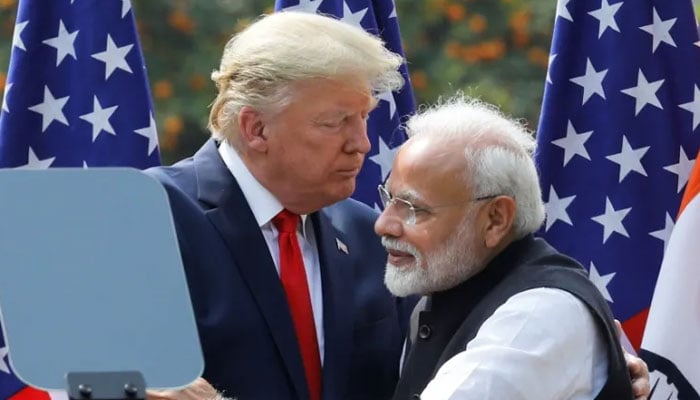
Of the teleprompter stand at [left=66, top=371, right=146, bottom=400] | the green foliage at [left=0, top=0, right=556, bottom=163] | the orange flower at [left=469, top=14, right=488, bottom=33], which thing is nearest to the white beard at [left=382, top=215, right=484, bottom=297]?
the teleprompter stand at [left=66, top=371, right=146, bottom=400]

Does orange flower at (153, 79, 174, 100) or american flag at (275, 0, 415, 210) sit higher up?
american flag at (275, 0, 415, 210)

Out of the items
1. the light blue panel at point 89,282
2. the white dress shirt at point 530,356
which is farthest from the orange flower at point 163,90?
the light blue panel at point 89,282

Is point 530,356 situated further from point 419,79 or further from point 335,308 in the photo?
point 419,79

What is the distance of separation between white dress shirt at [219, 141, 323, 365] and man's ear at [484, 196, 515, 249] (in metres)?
0.57

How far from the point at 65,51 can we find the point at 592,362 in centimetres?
202

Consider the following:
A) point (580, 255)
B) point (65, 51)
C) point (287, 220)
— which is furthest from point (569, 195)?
point (65, 51)

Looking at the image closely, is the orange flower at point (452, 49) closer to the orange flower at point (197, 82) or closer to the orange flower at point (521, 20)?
the orange flower at point (521, 20)

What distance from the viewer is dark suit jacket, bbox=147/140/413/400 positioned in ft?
13.0

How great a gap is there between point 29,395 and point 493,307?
176 cm

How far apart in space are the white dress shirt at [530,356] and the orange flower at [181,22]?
16.9ft

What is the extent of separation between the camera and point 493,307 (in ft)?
11.9

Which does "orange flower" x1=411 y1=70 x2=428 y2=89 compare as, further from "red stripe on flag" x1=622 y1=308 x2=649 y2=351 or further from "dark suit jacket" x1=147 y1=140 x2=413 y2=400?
"dark suit jacket" x1=147 y1=140 x2=413 y2=400

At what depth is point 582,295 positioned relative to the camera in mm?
3592

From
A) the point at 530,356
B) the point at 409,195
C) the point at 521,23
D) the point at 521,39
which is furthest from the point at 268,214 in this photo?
the point at 521,39
